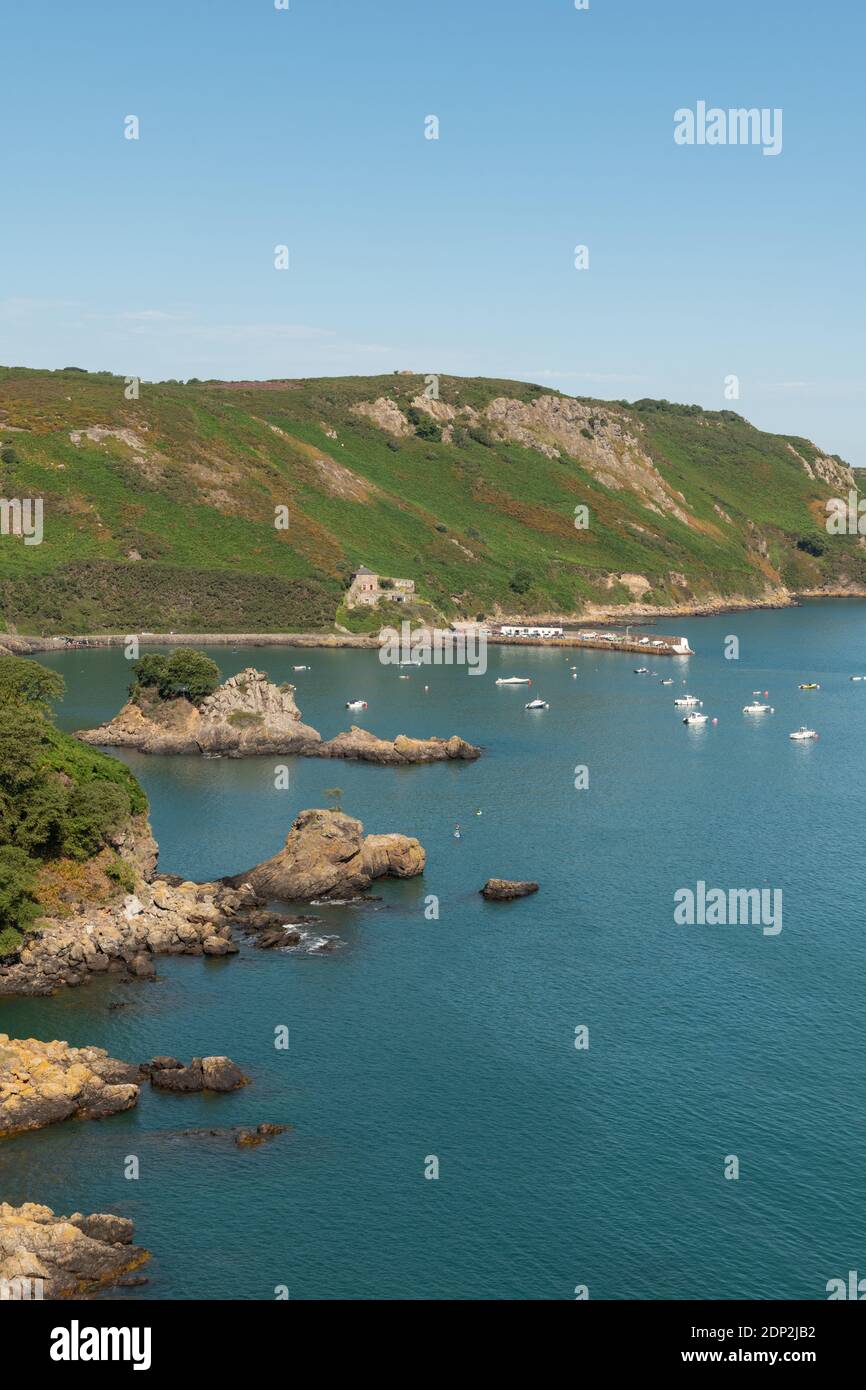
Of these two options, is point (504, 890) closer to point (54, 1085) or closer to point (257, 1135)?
point (257, 1135)

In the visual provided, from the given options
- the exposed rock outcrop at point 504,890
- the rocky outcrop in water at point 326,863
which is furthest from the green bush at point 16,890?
the exposed rock outcrop at point 504,890

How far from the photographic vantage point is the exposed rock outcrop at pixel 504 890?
98812mm

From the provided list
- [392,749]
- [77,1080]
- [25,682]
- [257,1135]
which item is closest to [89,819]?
[25,682]

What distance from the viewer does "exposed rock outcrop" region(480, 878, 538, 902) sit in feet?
324

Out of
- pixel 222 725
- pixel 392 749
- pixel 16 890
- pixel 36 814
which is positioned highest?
pixel 222 725

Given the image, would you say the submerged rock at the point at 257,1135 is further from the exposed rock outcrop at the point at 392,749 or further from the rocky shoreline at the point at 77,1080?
the exposed rock outcrop at the point at 392,749

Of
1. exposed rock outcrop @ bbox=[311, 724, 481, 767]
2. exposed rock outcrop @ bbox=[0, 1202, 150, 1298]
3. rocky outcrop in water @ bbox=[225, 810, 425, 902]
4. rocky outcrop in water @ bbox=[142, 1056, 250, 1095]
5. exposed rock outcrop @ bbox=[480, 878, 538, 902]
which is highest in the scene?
exposed rock outcrop @ bbox=[311, 724, 481, 767]

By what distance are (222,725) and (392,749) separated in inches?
792

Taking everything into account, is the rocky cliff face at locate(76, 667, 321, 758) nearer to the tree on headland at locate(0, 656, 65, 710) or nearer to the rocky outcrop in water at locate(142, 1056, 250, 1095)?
the tree on headland at locate(0, 656, 65, 710)

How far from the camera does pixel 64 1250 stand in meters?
52.3

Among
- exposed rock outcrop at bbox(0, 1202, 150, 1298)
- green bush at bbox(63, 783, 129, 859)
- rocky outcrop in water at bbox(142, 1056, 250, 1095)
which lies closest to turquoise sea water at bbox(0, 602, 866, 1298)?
rocky outcrop in water at bbox(142, 1056, 250, 1095)

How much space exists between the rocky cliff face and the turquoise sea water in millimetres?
28199
